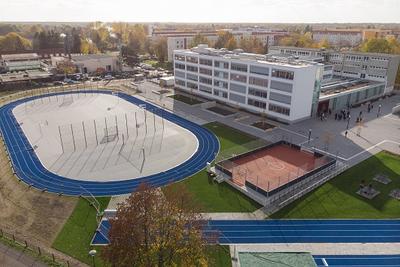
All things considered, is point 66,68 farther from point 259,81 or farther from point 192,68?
point 259,81

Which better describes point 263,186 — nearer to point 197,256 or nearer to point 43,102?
point 197,256

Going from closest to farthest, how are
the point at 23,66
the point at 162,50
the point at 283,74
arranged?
the point at 283,74, the point at 23,66, the point at 162,50

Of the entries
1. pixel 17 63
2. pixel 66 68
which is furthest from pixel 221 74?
pixel 17 63

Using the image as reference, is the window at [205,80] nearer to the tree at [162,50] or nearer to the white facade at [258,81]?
the white facade at [258,81]

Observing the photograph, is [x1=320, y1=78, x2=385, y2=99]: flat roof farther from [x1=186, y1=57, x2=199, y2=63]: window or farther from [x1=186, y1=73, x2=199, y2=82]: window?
[x1=186, y1=57, x2=199, y2=63]: window

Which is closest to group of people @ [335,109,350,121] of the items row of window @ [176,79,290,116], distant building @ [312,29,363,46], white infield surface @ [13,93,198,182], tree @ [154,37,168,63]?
row of window @ [176,79,290,116]

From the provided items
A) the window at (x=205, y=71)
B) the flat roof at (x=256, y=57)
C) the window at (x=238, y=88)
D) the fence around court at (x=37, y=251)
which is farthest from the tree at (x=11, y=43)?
the fence around court at (x=37, y=251)
